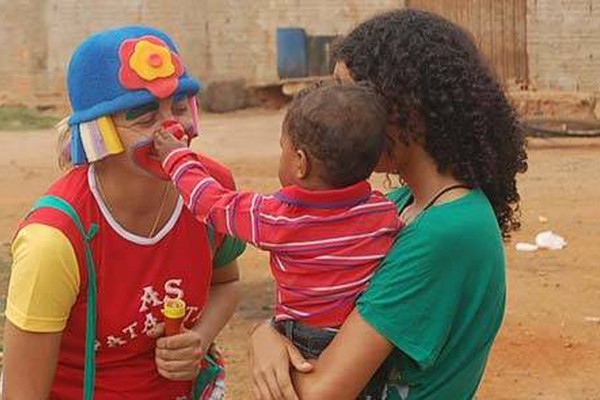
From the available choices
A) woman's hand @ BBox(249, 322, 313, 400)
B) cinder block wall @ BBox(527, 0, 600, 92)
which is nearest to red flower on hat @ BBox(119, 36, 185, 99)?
woman's hand @ BBox(249, 322, 313, 400)

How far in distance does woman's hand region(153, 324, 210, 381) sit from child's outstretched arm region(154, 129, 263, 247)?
0.34m

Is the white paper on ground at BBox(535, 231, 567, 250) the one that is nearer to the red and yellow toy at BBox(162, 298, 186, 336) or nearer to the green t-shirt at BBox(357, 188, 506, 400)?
the red and yellow toy at BBox(162, 298, 186, 336)

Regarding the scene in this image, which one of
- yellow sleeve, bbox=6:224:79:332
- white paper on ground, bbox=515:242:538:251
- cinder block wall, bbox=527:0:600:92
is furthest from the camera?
cinder block wall, bbox=527:0:600:92

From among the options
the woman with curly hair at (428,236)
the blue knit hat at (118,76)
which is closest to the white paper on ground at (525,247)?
the blue knit hat at (118,76)

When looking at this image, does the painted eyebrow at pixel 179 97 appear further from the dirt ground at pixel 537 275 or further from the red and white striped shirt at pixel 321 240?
the dirt ground at pixel 537 275

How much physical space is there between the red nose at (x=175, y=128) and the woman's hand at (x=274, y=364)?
48 centimetres

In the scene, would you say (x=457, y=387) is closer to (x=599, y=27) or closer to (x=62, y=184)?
(x=62, y=184)

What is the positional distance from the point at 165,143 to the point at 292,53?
56.8ft

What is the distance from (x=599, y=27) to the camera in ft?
55.0

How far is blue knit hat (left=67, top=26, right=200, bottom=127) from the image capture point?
8.86ft

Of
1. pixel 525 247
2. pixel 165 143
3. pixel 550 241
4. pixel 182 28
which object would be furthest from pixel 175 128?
pixel 182 28

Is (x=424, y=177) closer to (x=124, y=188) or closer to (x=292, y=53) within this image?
(x=124, y=188)

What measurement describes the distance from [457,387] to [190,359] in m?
0.68

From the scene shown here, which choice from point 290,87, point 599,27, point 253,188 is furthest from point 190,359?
point 290,87
